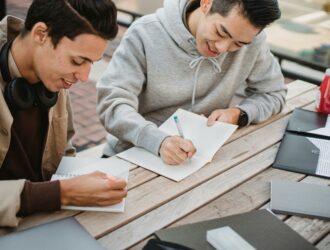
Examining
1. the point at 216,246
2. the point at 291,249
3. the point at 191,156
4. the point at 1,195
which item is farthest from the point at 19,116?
the point at 291,249

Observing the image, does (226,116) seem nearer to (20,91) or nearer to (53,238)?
(20,91)

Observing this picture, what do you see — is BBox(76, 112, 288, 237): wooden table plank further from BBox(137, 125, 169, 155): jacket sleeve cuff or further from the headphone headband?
the headphone headband

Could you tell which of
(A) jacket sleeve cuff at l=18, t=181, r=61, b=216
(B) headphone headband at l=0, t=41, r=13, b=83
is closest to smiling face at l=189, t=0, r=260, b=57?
(B) headphone headband at l=0, t=41, r=13, b=83

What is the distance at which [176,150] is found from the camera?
5.04ft

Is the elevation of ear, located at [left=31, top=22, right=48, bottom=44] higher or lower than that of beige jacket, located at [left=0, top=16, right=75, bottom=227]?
higher

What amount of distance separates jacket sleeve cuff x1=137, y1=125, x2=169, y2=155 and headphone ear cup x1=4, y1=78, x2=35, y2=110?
41cm

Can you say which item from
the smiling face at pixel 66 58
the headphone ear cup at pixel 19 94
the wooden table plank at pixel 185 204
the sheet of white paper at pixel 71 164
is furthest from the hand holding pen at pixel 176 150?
the headphone ear cup at pixel 19 94

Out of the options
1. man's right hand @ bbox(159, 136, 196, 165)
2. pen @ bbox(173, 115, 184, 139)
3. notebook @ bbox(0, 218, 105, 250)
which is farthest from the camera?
pen @ bbox(173, 115, 184, 139)

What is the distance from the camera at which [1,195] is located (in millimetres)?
1162

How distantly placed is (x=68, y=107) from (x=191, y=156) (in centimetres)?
53

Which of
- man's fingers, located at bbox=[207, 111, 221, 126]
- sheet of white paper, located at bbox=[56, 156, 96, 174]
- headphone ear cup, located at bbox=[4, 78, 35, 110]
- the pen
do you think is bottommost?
sheet of white paper, located at bbox=[56, 156, 96, 174]

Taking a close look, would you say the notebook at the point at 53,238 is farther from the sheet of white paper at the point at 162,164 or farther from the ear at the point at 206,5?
the ear at the point at 206,5

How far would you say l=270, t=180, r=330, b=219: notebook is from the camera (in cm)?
136

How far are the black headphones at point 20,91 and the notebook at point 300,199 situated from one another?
0.80 meters
